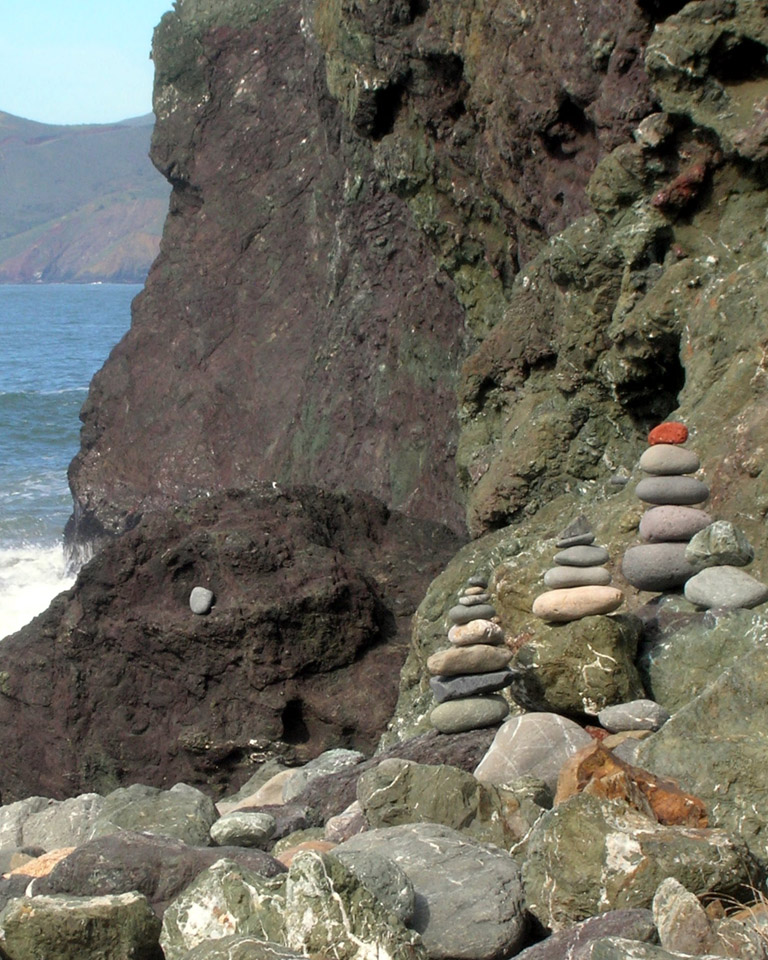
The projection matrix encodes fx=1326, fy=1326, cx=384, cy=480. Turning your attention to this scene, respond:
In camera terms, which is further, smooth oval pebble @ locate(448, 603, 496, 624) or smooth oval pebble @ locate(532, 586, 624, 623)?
smooth oval pebble @ locate(448, 603, 496, 624)

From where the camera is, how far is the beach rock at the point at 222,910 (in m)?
3.12

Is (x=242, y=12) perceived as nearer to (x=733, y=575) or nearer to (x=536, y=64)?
(x=536, y=64)

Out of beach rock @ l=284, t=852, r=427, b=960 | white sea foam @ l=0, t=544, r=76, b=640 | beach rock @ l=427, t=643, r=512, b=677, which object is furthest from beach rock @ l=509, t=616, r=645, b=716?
white sea foam @ l=0, t=544, r=76, b=640

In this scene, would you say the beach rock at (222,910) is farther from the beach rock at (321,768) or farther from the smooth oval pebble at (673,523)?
the beach rock at (321,768)

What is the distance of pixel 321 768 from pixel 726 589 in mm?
2645

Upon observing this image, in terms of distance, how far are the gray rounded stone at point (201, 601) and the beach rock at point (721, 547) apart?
147 inches

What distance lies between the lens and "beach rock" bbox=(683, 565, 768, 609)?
4832mm

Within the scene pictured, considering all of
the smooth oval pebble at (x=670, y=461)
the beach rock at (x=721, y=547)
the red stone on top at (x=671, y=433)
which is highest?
the red stone on top at (x=671, y=433)

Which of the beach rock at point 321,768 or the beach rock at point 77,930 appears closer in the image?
the beach rock at point 77,930

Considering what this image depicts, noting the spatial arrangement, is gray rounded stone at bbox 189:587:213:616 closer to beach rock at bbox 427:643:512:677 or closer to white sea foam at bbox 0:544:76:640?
beach rock at bbox 427:643:512:677

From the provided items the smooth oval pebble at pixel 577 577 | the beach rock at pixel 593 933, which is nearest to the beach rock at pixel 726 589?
the smooth oval pebble at pixel 577 577

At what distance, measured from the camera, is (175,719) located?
8203mm

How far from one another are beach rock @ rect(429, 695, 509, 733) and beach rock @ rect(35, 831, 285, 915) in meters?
1.38

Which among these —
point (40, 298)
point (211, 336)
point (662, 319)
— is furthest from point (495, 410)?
point (40, 298)
